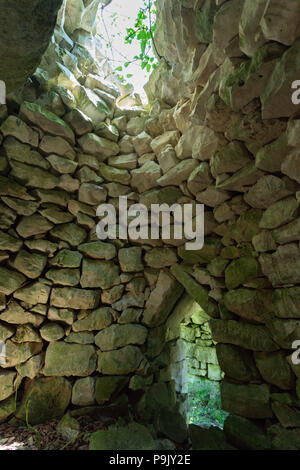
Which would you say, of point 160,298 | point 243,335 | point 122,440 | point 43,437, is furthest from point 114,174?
point 43,437

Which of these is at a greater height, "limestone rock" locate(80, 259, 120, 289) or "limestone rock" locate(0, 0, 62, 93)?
"limestone rock" locate(0, 0, 62, 93)

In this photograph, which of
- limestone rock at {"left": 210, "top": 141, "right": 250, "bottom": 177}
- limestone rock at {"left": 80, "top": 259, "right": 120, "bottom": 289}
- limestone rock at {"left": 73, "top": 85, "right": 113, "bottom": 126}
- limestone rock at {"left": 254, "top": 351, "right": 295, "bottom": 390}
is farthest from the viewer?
limestone rock at {"left": 73, "top": 85, "right": 113, "bottom": 126}

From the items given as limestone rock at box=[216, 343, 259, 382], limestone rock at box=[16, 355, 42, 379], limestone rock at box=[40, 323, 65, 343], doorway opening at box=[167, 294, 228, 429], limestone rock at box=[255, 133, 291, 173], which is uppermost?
limestone rock at box=[255, 133, 291, 173]

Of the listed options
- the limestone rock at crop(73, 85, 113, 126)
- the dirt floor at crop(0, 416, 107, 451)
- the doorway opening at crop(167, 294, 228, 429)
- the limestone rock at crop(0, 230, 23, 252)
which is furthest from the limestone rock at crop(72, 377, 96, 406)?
the limestone rock at crop(73, 85, 113, 126)

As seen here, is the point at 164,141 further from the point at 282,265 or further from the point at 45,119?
the point at 282,265

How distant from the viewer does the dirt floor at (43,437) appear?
6.61 ft

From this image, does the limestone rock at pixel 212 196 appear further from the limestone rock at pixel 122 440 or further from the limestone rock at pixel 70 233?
the limestone rock at pixel 122 440

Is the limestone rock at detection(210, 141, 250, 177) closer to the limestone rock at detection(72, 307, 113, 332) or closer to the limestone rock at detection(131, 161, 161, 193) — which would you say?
the limestone rock at detection(131, 161, 161, 193)

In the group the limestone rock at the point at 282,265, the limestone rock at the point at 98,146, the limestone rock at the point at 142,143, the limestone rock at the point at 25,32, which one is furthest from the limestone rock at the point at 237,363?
the limestone rock at the point at 25,32

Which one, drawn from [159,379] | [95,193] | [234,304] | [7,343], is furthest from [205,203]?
[7,343]

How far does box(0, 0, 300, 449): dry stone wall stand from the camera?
1.63 metres

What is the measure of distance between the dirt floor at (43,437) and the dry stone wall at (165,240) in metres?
0.12

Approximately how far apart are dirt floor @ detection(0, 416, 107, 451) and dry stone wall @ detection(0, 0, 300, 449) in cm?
12
